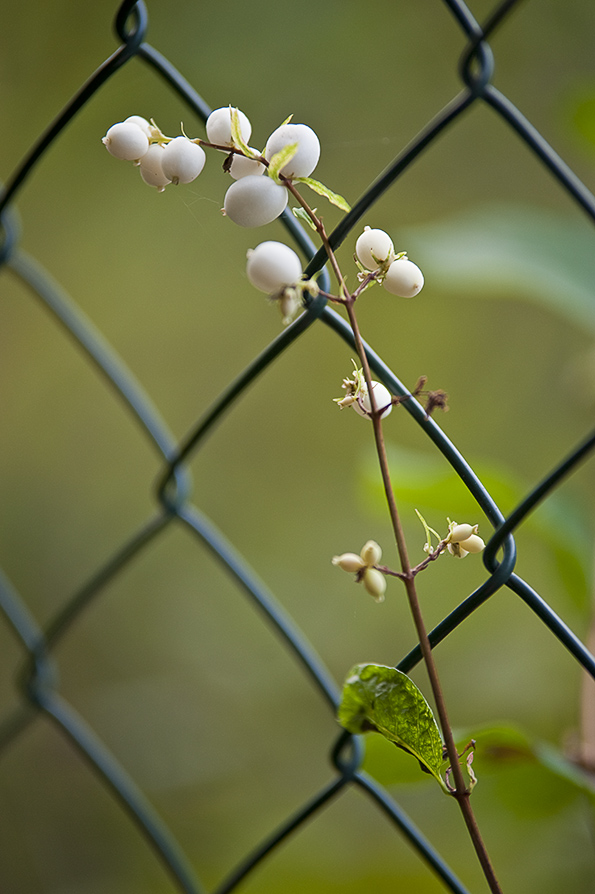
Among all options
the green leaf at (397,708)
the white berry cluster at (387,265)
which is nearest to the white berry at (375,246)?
the white berry cluster at (387,265)

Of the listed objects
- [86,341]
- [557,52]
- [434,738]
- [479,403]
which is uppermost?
[557,52]

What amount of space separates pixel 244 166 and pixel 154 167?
3 cm

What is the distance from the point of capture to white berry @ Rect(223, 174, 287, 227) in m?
0.20

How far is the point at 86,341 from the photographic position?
0.51 m

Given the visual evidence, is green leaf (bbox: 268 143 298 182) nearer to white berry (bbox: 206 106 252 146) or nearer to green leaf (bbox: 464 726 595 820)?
white berry (bbox: 206 106 252 146)

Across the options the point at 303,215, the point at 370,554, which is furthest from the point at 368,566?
the point at 303,215

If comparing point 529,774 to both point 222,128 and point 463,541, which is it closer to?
point 463,541

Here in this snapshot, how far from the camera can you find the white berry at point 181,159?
0.70ft

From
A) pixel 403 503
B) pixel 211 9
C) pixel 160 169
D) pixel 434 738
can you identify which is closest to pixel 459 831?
pixel 403 503

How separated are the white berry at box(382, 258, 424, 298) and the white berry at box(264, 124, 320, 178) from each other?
0.04 m

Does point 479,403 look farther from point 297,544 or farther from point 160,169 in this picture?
point 160,169

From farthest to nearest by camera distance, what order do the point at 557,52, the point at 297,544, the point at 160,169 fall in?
the point at 297,544, the point at 557,52, the point at 160,169

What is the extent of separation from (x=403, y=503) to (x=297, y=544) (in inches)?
29.0

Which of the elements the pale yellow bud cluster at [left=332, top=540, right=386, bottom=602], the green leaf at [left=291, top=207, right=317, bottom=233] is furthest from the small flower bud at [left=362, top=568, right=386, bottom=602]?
the green leaf at [left=291, top=207, right=317, bottom=233]
